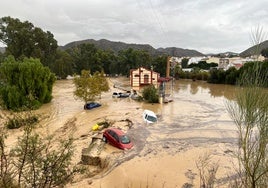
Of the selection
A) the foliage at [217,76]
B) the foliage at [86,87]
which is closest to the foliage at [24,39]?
the foliage at [86,87]

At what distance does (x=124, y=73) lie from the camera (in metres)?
84.8

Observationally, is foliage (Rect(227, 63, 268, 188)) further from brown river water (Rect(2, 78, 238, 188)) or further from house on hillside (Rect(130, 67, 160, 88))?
house on hillside (Rect(130, 67, 160, 88))

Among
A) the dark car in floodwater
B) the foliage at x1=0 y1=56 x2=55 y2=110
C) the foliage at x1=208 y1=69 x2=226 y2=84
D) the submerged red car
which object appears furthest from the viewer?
the foliage at x1=208 y1=69 x2=226 y2=84

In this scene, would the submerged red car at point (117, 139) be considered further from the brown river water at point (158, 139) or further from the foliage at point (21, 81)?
the foliage at point (21, 81)

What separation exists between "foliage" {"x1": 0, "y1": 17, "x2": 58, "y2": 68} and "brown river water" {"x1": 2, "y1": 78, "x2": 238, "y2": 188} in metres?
37.6

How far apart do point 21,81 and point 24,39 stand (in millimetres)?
38445

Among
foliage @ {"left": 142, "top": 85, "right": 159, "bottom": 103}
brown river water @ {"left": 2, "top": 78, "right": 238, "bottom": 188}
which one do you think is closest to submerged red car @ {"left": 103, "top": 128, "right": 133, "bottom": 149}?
brown river water @ {"left": 2, "top": 78, "right": 238, "bottom": 188}

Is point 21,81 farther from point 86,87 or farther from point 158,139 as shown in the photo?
point 158,139

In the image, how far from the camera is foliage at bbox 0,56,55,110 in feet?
104

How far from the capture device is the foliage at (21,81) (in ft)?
104

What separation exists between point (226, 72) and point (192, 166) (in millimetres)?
51806

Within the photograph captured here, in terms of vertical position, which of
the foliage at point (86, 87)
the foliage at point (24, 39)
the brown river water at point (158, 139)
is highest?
the foliage at point (24, 39)

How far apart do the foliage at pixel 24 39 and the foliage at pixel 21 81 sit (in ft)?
97.6

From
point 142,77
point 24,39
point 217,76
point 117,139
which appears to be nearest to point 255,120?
point 117,139
